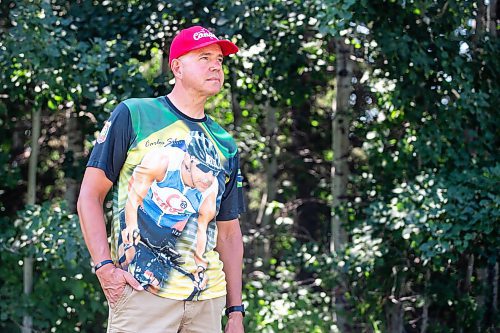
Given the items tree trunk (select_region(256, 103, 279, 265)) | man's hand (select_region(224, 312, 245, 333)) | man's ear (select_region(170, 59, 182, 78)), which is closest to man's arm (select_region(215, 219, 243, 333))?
man's hand (select_region(224, 312, 245, 333))

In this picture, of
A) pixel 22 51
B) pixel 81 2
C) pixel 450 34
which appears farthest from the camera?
pixel 81 2

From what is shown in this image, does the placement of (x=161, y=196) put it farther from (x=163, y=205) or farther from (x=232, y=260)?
(x=232, y=260)

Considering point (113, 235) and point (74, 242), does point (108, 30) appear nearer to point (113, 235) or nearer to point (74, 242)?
point (74, 242)

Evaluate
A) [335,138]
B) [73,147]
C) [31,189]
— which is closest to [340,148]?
[335,138]

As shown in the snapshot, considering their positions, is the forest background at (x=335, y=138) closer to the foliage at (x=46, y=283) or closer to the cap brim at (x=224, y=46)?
the foliage at (x=46, y=283)

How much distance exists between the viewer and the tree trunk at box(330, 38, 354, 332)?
5750 mm

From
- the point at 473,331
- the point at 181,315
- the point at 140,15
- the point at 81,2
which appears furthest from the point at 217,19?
the point at 181,315

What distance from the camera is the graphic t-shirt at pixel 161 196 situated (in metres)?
2.43

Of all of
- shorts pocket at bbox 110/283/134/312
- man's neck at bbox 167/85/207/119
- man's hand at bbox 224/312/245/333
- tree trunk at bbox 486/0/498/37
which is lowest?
man's hand at bbox 224/312/245/333

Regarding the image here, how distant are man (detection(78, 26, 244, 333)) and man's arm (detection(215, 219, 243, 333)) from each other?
0.15 metres

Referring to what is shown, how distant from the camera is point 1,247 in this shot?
205 inches

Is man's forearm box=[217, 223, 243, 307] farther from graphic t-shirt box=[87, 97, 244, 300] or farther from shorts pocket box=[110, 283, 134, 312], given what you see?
shorts pocket box=[110, 283, 134, 312]

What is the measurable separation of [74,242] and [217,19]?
5.21ft

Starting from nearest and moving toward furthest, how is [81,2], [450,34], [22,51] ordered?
1. [22,51]
2. [450,34]
3. [81,2]
